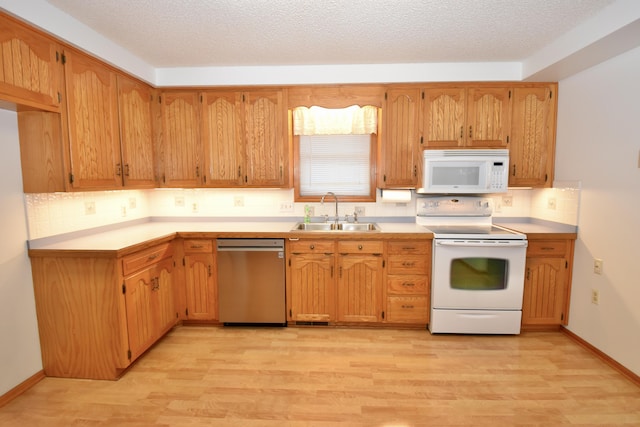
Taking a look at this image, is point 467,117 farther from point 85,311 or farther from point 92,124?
point 85,311

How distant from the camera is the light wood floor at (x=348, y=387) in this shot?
6.15ft

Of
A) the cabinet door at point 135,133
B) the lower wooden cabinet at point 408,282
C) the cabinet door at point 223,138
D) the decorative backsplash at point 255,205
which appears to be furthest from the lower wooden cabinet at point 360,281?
the cabinet door at point 135,133

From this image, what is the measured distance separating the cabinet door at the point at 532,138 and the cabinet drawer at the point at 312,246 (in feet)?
6.21

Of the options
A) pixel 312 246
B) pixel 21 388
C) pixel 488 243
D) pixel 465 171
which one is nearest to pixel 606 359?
pixel 488 243

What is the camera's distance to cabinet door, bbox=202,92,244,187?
10.1 ft

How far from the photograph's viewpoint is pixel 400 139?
3059 mm

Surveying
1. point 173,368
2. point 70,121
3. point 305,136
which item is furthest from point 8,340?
point 305,136

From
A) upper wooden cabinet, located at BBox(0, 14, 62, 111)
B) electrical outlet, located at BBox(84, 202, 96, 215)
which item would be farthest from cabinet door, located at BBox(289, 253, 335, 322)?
upper wooden cabinet, located at BBox(0, 14, 62, 111)

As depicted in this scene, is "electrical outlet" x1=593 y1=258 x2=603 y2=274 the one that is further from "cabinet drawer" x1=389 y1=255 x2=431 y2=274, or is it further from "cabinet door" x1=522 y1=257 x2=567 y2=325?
"cabinet drawer" x1=389 y1=255 x2=431 y2=274

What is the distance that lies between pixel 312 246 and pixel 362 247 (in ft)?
1.52

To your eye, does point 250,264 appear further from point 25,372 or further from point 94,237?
point 25,372

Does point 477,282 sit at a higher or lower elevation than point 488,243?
lower

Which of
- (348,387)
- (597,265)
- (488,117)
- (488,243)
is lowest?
(348,387)

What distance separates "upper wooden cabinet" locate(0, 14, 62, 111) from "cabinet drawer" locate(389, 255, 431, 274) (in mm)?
2818
